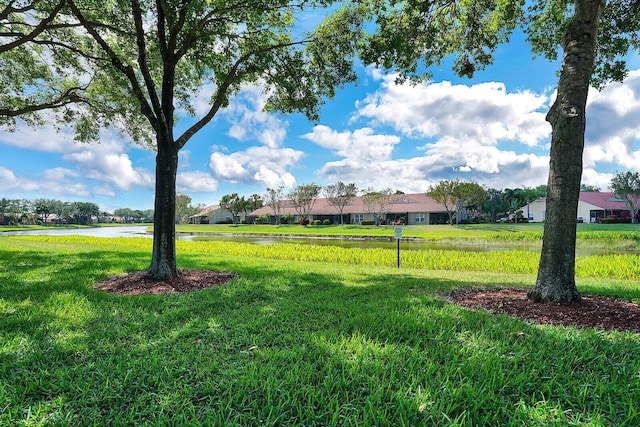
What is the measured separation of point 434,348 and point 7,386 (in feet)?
11.5

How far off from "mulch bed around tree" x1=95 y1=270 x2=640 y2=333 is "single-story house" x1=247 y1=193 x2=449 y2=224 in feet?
155

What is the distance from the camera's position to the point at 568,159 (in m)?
4.19

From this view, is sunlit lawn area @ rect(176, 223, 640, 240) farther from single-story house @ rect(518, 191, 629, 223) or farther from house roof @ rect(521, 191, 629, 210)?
house roof @ rect(521, 191, 629, 210)

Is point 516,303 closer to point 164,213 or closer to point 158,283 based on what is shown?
point 158,283

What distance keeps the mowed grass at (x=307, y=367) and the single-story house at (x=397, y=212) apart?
49108 millimetres

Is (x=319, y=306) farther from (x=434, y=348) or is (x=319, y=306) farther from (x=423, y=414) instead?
(x=423, y=414)

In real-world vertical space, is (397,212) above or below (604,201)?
below

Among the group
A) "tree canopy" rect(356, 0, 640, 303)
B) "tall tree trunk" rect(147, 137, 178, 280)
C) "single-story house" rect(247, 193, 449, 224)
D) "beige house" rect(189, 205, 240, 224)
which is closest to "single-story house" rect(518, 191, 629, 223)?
"single-story house" rect(247, 193, 449, 224)

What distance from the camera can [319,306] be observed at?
14.8 feet

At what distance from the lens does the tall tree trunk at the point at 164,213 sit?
6305 mm

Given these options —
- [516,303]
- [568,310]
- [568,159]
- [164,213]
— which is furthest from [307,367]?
Answer: [164,213]

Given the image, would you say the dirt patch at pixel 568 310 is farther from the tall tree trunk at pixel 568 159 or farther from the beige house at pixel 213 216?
the beige house at pixel 213 216

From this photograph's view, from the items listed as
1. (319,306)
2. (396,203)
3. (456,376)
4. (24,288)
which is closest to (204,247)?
(24,288)

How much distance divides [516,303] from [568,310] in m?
0.60
